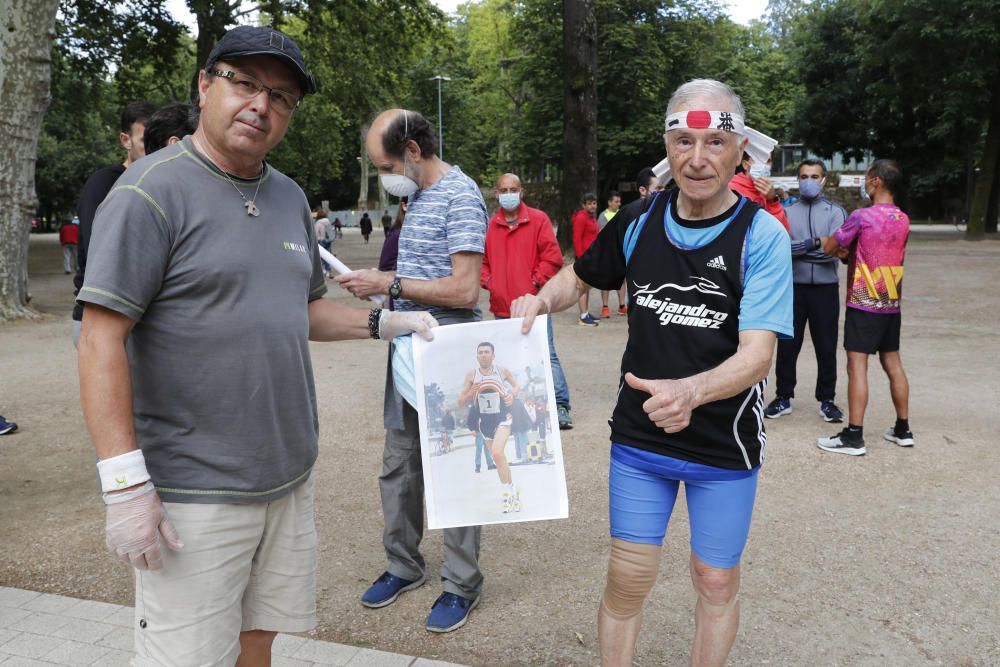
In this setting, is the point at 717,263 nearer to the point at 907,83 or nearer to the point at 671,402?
the point at 671,402

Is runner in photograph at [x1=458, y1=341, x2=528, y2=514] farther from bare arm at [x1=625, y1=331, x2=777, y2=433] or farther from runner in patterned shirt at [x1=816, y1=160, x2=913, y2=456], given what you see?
runner in patterned shirt at [x1=816, y1=160, x2=913, y2=456]

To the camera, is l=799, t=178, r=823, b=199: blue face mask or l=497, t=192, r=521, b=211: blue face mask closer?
l=497, t=192, r=521, b=211: blue face mask

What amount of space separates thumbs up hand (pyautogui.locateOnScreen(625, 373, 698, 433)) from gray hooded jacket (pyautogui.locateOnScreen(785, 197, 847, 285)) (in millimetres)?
4841

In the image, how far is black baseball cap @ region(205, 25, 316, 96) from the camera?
2.15m

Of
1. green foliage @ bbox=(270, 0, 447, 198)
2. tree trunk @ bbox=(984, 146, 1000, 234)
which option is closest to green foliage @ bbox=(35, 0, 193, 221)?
green foliage @ bbox=(270, 0, 447, 198)

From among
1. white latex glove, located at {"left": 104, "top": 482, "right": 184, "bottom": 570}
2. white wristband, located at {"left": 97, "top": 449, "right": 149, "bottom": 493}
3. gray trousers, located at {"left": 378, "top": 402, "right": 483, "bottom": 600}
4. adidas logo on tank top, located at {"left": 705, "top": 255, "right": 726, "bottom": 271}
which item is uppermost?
adidas logo on tank top, located at {"left": 705, "top": 255, "right": 726, "bottom": 271}

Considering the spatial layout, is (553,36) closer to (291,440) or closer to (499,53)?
(499,53)

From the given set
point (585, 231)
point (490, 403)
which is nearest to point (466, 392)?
point (490, 403)

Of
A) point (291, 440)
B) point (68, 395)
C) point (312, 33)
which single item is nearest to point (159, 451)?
point (291, 440)

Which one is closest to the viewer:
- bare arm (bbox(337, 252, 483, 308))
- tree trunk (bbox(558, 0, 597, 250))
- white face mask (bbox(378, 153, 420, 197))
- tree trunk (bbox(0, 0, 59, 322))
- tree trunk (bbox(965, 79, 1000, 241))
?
bare arm (bbox(337, 252, 483, 308))

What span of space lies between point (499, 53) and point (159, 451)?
55.5 metres

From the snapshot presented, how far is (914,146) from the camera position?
128 feet

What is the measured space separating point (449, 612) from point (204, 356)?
201 centimetres

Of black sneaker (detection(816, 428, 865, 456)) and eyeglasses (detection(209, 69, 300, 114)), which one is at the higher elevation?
eyeglasses (detection(209, 69, 300, 114))
